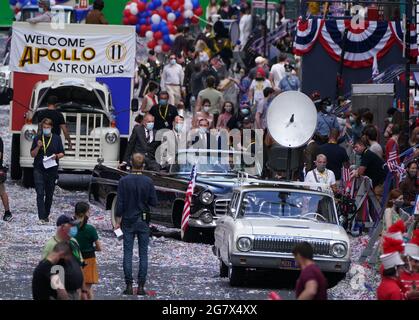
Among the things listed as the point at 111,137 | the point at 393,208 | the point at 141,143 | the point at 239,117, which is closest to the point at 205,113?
the point at 239,117

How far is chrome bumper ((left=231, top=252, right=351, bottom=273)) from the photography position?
18859mm

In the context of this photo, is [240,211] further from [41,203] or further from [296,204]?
[41,203]

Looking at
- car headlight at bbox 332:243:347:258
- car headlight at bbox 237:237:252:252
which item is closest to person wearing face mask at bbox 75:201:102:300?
car headlight at bbox 237:237:252:252

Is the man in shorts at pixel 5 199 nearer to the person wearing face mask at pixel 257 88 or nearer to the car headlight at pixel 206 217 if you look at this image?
the car headlight at pixel 206 217

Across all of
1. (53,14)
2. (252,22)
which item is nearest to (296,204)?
(53,14)

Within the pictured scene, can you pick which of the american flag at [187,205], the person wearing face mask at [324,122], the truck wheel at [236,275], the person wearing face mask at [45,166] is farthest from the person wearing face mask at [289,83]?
the truck wheel at [236,275]

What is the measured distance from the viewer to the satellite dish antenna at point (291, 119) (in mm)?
23844

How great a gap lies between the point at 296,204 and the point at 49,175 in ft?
22.4

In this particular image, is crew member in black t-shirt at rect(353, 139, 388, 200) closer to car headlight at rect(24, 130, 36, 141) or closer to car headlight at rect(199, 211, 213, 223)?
car headlight at rect(199, 211, 213, 223)

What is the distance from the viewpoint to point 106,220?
2686 centimetres

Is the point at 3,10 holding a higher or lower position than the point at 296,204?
higher

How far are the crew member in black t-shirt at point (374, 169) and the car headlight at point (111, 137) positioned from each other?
7.13m

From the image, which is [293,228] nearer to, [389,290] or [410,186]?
[410,186]

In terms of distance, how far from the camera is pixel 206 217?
23.2 metres
